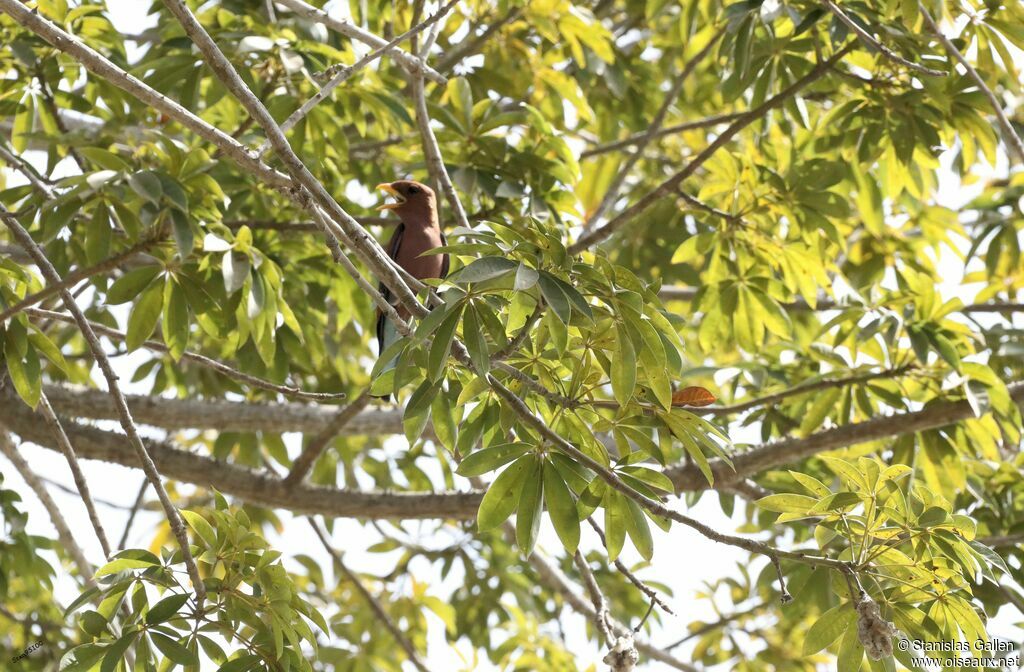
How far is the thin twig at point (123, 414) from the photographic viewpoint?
2406 mm

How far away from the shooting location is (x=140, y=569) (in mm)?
2473

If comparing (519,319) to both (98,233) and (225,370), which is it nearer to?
(225,370)

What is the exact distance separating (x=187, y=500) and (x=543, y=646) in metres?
2.54

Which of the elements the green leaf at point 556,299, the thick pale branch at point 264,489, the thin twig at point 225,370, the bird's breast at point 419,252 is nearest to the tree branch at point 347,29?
the bird's breast at point 419,252

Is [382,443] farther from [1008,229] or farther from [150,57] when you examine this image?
[1008,229]

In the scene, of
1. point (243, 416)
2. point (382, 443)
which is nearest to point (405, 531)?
point (382, 443)

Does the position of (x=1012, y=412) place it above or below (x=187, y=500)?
below

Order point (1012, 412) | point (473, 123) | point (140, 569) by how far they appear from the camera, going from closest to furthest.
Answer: point (140, 569) → point (1012, 412) → point (473, 123)

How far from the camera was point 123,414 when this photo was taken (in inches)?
102

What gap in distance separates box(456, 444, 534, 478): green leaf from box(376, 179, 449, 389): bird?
164 cm

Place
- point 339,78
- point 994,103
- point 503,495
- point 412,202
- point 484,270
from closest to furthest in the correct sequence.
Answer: point 484,270
point 503,495
point 339,78
point 994,103
point 412,202

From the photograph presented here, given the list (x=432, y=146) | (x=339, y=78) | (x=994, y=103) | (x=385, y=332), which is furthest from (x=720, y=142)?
(x=339, y=78)

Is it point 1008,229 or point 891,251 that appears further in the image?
point 891,251

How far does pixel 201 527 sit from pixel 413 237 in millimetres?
1710
